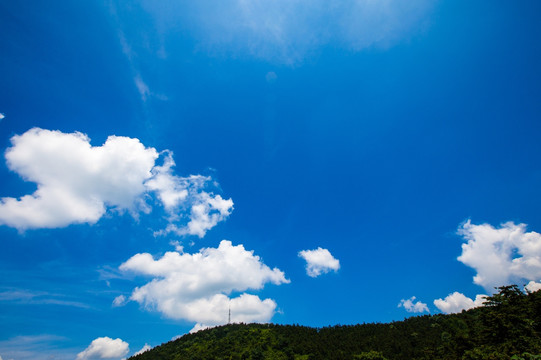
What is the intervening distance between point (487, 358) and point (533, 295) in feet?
50.2

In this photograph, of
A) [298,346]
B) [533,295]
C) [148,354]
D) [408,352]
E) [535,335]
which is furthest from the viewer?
[148,354]

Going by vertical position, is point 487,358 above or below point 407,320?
below

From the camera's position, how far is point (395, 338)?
4131 centimetres

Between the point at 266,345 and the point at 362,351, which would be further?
the point at 266,345

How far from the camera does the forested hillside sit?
2084 centimetres

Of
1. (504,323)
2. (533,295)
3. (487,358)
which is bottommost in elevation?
(487,358)

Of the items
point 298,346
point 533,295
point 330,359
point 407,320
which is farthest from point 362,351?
point 533,295

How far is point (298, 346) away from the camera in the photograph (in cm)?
4406

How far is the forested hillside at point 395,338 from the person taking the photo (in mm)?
20844

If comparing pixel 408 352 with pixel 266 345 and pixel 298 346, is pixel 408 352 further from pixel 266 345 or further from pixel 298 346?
pixel 266 345

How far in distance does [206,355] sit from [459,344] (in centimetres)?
4086

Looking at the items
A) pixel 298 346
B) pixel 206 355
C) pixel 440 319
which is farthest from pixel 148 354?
pixel 440 319

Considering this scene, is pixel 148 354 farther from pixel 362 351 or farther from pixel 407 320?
pixel 407 320

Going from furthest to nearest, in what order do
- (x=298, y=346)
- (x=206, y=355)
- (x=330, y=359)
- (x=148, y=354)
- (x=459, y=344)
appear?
(x=148, y=354), (x=206, y=355), (x=298, y=346), (x=330, y=359), (x=459, y=344)
